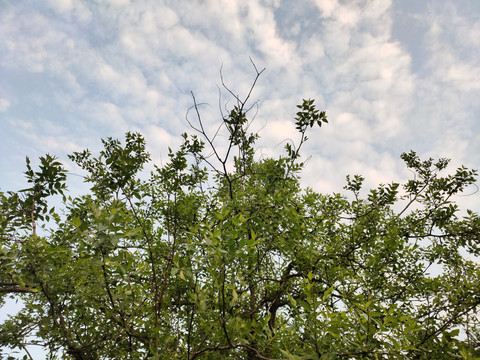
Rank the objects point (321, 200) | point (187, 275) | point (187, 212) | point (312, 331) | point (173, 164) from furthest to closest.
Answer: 1. point (321, 200)
2. point (187, 212)
3. point (173, 164)
4. point (187, 275)
5. point (312, 331)

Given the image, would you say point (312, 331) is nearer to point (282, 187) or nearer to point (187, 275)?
point (187, 275)

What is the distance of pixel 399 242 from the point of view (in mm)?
6402

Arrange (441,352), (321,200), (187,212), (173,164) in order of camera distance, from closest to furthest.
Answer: (441,352), (173,164), (187,212), (321,200)

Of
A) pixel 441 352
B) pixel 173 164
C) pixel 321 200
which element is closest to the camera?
pixel 441 352

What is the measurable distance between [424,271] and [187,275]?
657cm

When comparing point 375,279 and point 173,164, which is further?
point 375,279

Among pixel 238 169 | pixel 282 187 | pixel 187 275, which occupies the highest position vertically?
pixel 238 169

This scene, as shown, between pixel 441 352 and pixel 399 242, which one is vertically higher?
pixel 399 242

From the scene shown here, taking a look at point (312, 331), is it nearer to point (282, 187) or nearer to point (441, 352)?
point (441, 352)

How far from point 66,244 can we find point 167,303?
6.74 feet

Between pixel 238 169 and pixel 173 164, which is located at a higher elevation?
pixel 238 169

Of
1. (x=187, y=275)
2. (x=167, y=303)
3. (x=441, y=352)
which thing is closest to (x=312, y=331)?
(x=187, y=275)

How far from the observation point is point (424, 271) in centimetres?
684

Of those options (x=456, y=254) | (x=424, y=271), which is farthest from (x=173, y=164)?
(x=456, y=254)
